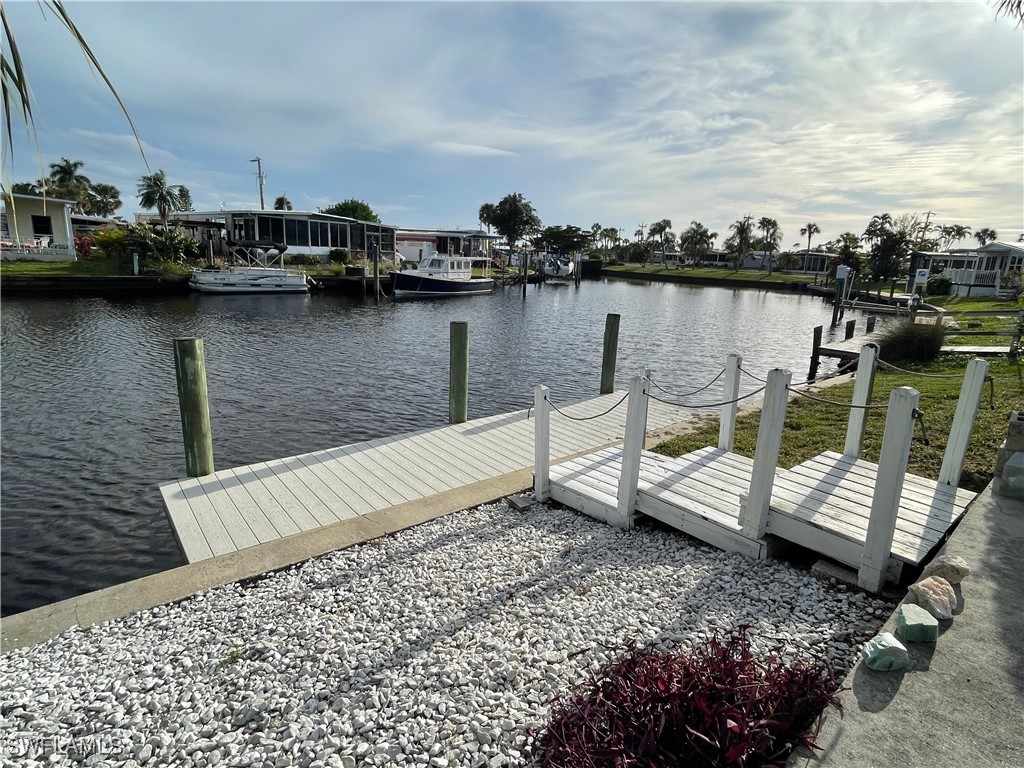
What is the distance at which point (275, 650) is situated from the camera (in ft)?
10.5

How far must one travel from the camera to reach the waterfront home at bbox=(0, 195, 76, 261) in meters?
31.9

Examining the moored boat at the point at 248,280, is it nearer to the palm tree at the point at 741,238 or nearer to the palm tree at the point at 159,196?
the palm tree at the point at 159,196

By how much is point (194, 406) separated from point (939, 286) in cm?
5207

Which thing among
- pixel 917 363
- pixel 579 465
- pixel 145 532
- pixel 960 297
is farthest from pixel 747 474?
pixel 960 297

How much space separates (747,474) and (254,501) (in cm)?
501

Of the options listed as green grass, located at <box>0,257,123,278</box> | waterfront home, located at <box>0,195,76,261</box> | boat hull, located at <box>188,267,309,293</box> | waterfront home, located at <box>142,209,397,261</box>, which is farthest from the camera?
waterfront home, located at <box>142,209,397,261</box>

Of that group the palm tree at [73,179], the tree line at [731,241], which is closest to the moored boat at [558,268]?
the tree line at [731,241]

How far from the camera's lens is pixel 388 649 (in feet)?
10.4

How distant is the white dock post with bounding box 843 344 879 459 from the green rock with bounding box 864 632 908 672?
3.17 m

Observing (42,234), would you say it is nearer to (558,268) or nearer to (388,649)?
(388,649)

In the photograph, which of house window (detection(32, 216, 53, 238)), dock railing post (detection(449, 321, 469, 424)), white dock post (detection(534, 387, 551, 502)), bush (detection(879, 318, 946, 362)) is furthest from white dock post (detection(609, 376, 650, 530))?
house window (detection(32, 216, 53, 238))

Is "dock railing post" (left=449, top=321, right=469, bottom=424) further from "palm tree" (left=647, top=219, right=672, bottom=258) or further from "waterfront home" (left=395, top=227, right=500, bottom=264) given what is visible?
"palm tree" (left=647, top=219, right=672, bottom=258)

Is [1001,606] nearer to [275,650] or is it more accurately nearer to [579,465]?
[579,465]

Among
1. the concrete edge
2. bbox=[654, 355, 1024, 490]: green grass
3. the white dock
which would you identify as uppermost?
bbox=[654, 355, 1024, 490]: green grass
